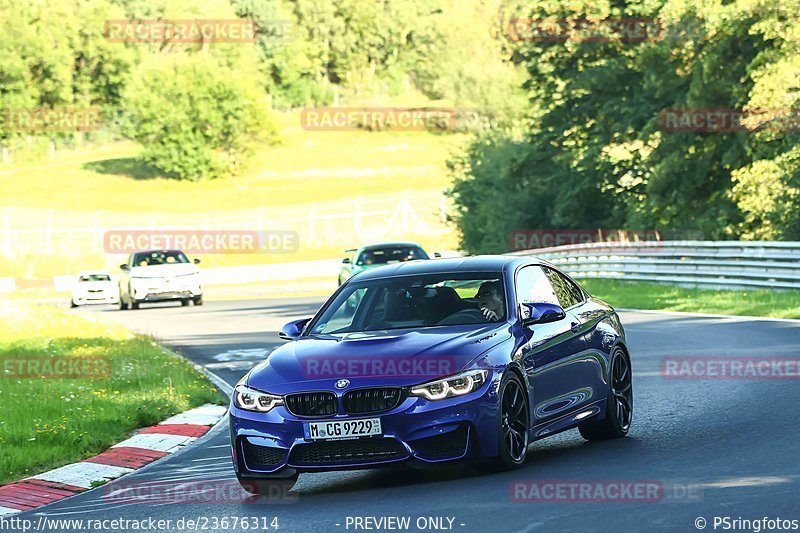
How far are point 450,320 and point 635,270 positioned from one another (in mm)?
28153

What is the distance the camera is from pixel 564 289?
1147 centimetres

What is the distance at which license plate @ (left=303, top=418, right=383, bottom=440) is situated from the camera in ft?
29.3

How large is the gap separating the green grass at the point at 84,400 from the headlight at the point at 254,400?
104 inches

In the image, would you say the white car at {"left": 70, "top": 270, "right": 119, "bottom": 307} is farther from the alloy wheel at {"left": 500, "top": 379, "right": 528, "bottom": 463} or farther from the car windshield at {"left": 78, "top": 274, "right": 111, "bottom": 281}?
the alloy wheel at {"left": 500, "top": 379, "right": 528, "bottom": 463}

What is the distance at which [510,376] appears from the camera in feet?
31.1

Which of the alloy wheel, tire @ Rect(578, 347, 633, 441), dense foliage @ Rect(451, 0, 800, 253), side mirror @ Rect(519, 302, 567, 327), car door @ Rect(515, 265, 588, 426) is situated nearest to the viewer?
the alloy wheel

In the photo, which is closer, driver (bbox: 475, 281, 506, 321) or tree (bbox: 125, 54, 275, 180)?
driver (bbox: 475, 281, 506, 321)

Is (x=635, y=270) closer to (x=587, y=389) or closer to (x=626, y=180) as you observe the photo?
(x=626, y=180)

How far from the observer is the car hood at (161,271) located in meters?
39.7

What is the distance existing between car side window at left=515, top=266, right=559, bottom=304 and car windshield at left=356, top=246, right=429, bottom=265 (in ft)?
71.6

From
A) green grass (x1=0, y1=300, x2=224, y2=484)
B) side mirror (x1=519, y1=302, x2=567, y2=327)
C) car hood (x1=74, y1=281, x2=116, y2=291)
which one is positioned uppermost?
side mirror (x1=519, y1=302, x2=567, y2=327)

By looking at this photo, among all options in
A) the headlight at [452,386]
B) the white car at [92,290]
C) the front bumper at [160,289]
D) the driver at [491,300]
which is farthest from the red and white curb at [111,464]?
the white car at [92,290]

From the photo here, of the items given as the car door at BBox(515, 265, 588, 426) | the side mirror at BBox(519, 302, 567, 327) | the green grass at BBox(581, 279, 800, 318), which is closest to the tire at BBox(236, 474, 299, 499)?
the car door at BBox(515, 265, 588, 426)

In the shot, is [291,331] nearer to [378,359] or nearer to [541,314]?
[378,359]
